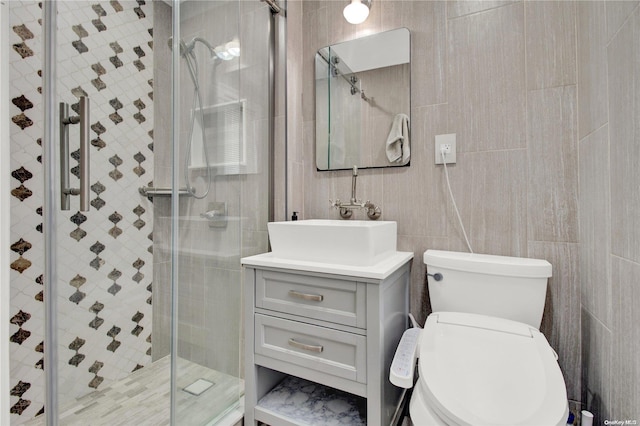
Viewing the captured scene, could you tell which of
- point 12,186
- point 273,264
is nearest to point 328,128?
point 273,264

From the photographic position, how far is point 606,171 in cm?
91

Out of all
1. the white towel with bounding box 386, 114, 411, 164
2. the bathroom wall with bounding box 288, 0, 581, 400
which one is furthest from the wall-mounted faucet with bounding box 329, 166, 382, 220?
the white towel with bounding box 386, 114, 411, 164

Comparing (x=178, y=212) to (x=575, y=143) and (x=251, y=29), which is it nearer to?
(x=251, y=29)

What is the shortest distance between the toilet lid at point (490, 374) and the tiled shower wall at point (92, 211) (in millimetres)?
1149

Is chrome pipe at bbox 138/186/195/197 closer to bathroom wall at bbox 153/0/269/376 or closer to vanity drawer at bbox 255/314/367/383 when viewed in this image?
bathroom wall at bbox 153/0/269/376

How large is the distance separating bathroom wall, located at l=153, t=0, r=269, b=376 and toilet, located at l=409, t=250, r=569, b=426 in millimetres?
789

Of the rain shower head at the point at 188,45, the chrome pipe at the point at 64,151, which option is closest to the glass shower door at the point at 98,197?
the chrome pipe at the point at 64,151

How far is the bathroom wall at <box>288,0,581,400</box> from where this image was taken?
3.88ft

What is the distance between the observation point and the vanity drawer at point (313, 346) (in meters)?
1.03

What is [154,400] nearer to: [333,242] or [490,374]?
[333,242]

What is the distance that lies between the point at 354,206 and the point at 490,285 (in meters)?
0.68

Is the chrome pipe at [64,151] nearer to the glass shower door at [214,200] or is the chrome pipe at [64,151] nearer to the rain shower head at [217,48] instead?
the glass shower door at [214,200]

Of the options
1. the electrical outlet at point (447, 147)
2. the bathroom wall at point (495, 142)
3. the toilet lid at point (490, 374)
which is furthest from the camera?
the electrical outlet at point (447, 147)

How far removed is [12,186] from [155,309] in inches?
28.9
